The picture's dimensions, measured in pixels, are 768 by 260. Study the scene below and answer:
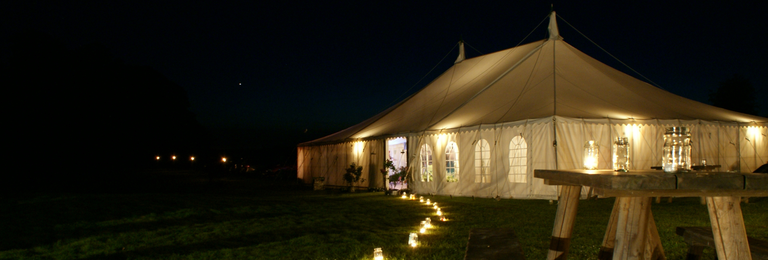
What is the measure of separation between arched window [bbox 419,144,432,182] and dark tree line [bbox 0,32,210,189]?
45.7 ft

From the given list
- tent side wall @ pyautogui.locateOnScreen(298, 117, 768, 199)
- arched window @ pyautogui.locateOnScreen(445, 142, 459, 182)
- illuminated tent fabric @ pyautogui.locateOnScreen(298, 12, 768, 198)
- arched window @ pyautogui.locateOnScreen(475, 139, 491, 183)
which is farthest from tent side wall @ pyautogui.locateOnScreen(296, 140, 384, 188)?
arched window @ pyautogui.locateOnScreen(475, 139, 491, 183)

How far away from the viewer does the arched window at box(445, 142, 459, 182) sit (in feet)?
34.6

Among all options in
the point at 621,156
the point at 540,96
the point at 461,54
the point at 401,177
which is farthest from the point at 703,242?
the point at 461,54

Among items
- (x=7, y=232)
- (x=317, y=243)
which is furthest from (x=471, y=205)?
(x=7, y=232)

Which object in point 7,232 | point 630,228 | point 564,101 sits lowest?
point 7,232

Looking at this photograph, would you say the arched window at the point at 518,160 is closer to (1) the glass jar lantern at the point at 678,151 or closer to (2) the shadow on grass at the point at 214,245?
(2) the shadow on grass at the point at 214,245

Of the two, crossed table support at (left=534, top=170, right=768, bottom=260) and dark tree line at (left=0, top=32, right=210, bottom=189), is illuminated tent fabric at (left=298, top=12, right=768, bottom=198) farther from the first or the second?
dark tree line at (left=0, top=32, right=210, bottom=189)

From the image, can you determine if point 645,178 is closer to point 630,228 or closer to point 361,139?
point 630,228

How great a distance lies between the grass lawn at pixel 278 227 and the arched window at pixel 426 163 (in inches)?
93.9

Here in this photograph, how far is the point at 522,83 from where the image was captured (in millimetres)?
10750

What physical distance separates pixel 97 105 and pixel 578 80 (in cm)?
1775

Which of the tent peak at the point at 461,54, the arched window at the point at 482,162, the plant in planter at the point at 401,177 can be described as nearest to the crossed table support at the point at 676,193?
the arched window at the point at 482,162

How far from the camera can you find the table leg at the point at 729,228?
2.07 m

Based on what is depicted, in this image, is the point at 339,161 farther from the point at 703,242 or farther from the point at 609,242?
the point at 703,242
